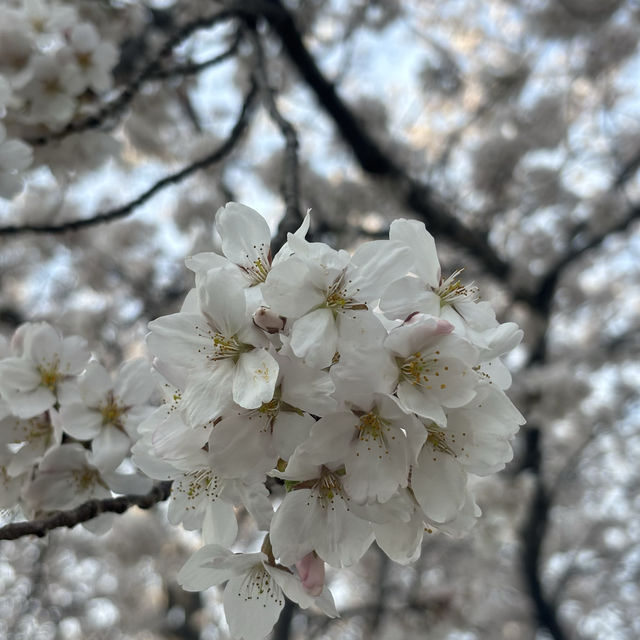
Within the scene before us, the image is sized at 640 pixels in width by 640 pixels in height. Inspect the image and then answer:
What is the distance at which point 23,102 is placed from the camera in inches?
65.2

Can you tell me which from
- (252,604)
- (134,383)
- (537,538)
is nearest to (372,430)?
(252,604)

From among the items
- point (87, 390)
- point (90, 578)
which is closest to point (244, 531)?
point (90, 578)

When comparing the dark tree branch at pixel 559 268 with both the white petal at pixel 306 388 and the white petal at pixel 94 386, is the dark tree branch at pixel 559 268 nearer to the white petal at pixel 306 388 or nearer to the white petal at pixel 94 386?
the white petal at pixel 94 386

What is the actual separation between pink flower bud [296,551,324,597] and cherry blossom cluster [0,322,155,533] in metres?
0.39

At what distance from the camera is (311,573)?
767 mm

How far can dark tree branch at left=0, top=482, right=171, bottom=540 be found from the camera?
787 millimetres

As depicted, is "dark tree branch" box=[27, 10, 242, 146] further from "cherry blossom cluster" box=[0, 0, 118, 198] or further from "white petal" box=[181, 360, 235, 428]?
"white petal" box=[181, 360, 235, 428]

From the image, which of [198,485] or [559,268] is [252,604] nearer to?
[198,485]

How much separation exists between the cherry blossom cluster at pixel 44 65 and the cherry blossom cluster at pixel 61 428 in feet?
2.73

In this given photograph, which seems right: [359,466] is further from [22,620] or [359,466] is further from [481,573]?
[22,620]

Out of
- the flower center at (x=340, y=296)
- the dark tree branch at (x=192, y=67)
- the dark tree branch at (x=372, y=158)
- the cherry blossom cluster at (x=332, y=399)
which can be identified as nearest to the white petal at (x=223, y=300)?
the cherry blossom cluster at (x=332, y=399)

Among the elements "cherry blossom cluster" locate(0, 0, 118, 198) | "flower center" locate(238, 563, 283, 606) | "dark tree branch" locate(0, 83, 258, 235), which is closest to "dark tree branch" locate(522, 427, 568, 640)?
"dark tree branch" locate(0, 83, 258, 235)

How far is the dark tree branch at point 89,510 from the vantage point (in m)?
0.79

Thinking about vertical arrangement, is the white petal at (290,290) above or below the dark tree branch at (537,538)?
above
